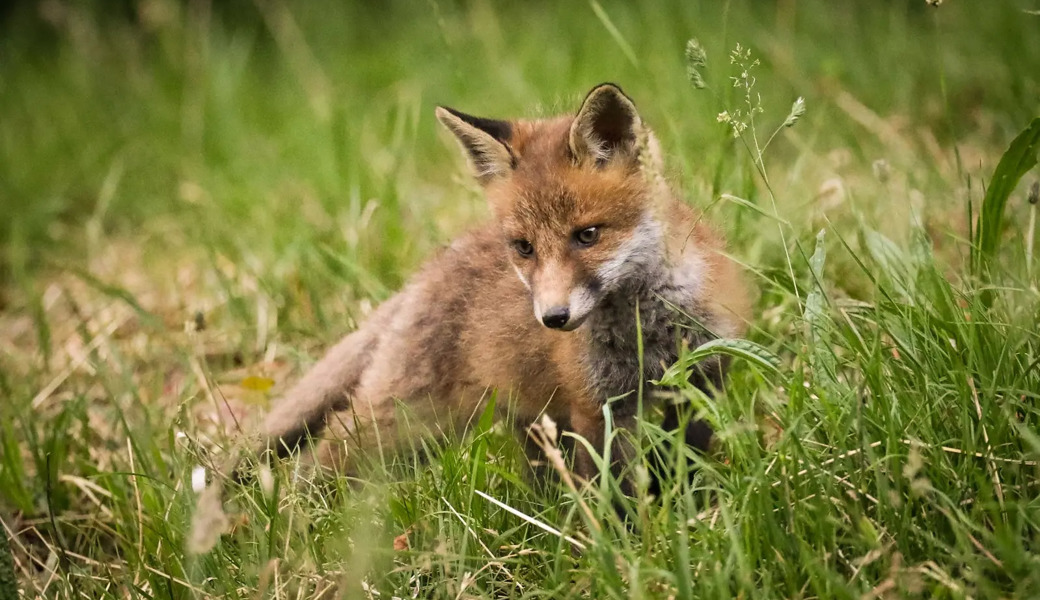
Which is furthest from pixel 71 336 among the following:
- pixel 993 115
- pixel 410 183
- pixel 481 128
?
pixel 993 115

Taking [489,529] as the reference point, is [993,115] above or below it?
above

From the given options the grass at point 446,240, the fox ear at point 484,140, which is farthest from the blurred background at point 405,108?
the fox ear at point 484,140

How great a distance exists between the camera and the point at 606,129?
279cm

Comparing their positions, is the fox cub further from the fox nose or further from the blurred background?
the blurred background

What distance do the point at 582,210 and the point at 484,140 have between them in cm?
46

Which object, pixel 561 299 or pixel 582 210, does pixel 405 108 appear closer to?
pixel 582 210

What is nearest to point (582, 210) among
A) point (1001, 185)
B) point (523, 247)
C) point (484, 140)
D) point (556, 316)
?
point (523, 247)

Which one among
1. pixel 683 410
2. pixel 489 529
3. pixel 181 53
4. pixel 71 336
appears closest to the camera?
pixel 489 529

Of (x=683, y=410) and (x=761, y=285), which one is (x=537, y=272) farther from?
(x=761, y=285)

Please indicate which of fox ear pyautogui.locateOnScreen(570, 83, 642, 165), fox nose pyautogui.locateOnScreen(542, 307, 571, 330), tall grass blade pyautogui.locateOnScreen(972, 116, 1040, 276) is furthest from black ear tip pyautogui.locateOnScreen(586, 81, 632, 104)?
tall grass blade pyautogui.locateOnScreen(972, 116, 1040, 276)

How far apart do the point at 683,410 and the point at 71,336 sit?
3260 mm

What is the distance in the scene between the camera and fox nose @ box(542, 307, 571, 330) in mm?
2559

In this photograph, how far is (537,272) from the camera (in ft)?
8.95

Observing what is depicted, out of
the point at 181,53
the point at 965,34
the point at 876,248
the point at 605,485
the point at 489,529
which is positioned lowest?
the point at 489,529
